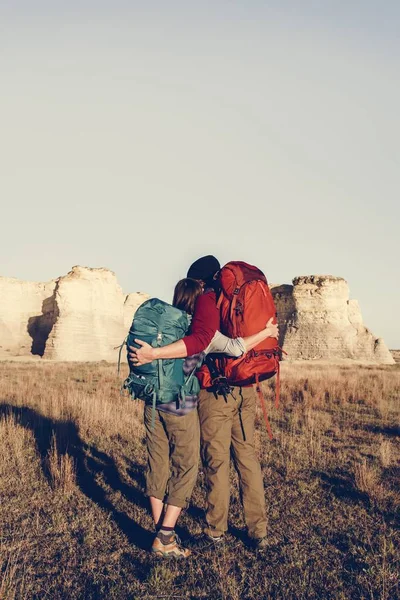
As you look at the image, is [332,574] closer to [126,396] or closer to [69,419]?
[69,419]

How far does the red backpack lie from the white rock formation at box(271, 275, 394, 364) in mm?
41850

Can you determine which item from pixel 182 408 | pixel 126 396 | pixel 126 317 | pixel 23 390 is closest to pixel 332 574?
pixel 182 408

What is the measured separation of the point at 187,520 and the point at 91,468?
2.02 meters

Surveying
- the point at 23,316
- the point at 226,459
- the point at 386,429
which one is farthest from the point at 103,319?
the point at 226,459

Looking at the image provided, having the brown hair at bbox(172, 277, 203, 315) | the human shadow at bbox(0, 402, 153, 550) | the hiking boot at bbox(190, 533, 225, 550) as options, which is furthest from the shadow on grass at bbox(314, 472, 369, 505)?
the brown hair at bbox(172, 277, 203, 315)

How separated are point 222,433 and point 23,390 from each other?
10.3 metres

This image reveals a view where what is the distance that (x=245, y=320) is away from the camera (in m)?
4.00

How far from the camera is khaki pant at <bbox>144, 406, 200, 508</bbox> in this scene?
3.88 meters

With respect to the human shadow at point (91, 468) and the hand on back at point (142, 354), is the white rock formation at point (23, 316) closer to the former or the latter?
the human shadow at point (91, 468)

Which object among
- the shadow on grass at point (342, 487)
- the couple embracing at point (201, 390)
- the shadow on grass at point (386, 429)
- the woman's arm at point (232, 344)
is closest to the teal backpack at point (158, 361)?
the couple embracing at point (201, 390)

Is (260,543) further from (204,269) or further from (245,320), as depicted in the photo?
(204,269)

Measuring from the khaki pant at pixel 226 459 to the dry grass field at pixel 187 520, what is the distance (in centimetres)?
24

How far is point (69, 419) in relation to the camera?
354 inches

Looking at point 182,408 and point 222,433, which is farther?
point 222,433
